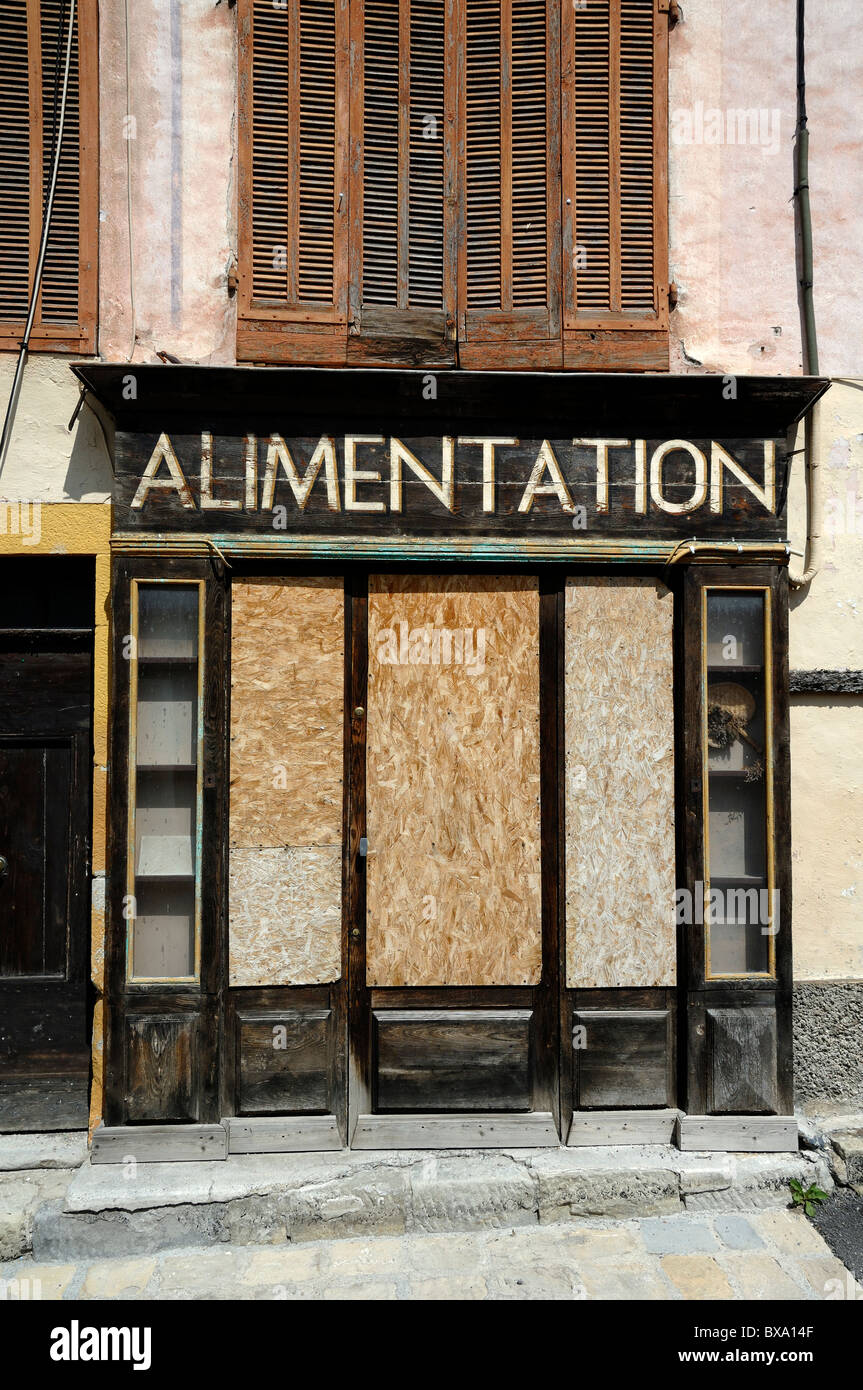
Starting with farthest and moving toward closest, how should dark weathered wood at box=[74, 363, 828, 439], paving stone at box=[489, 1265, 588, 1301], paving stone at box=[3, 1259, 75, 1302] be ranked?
dark weathered wood at box=[74, 363, 828, 439] → paving stone at box=[3, 1259, 75, 1302] → paving stone at box=[489, 1265, 588, 1301]

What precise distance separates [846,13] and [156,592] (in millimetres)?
4963

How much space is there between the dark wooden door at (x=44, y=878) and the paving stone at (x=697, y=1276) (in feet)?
9.93

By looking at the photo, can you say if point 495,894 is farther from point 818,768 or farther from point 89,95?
point 89,95

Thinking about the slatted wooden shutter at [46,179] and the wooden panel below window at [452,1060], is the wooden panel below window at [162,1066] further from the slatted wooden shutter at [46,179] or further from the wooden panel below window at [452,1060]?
the slatted wooden shutter at [46,179]

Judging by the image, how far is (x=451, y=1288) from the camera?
3672 millimetres

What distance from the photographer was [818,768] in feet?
15.6

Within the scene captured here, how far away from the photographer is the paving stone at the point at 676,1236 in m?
3.93

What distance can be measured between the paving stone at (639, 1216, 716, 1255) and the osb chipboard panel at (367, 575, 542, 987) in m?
1.25

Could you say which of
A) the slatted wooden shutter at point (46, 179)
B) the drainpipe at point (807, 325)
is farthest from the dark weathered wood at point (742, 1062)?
the slatted wooden shutter at point (46, 179)

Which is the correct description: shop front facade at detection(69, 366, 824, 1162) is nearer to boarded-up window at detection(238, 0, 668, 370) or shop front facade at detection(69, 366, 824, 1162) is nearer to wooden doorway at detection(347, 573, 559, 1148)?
wooden doorway at detection(347, 573, 559, 1148)

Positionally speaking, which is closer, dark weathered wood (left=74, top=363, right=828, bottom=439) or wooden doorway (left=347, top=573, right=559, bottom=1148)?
dark weathered wood (left=74, top=363, right=828, bottom=439)

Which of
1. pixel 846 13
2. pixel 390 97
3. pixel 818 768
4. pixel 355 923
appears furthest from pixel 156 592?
pixel 846 13

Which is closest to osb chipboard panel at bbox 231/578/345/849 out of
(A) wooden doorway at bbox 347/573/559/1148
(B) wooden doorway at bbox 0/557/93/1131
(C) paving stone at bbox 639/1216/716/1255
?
(A) wooden doorway at bbox 347/573/559/1148

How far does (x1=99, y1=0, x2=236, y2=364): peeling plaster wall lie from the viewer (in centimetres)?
458
